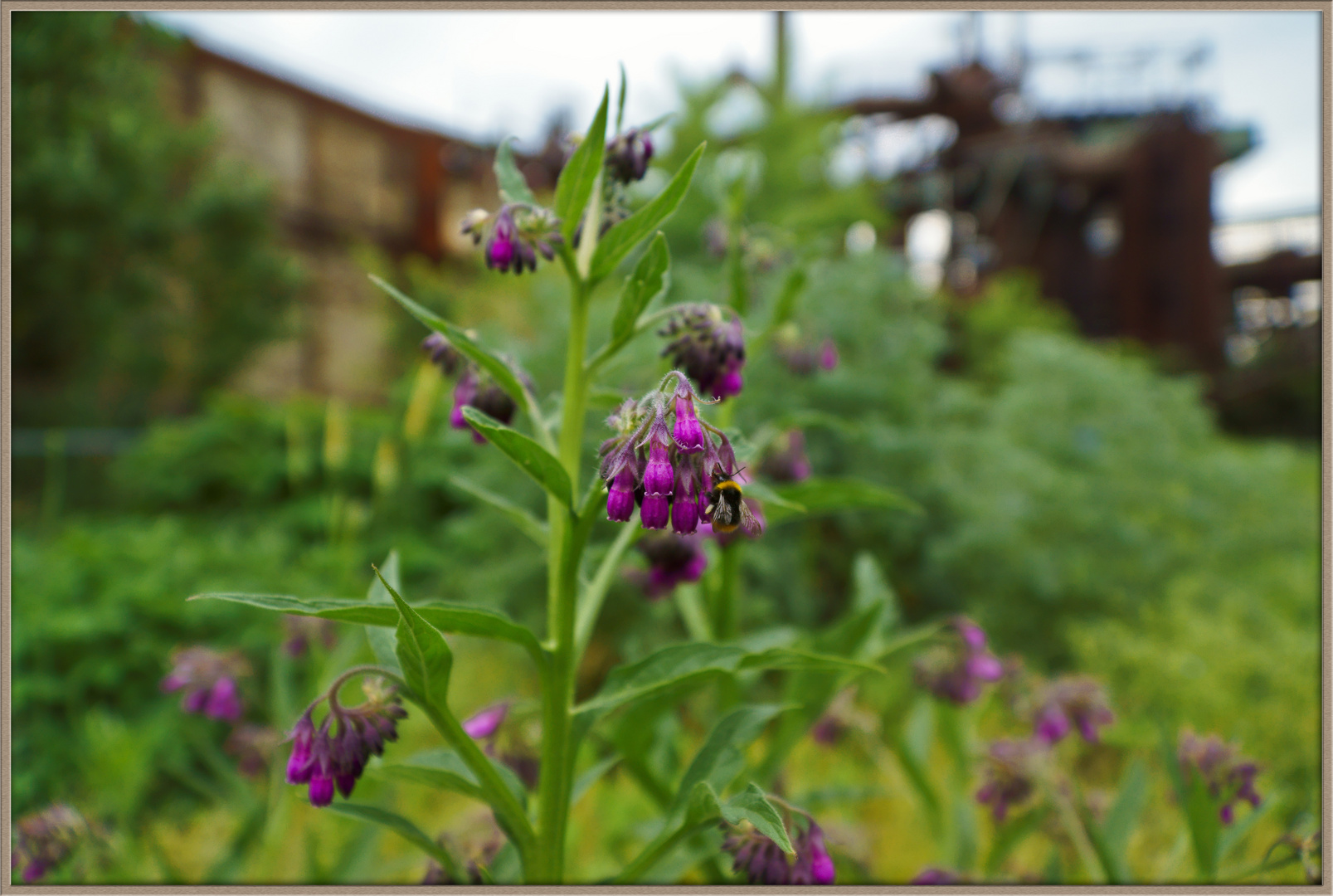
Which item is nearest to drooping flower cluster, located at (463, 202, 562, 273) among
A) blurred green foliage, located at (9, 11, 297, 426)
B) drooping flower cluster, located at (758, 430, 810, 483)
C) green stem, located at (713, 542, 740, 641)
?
green stem, located at (713, 542, 740, 641)

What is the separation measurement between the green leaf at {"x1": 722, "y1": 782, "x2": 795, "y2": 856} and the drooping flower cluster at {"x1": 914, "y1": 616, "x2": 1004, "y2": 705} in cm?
93

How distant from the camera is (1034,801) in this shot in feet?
5.08

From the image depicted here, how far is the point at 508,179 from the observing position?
100 centimetres

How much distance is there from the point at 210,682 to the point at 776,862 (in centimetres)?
130

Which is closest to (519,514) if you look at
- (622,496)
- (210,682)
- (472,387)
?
(472,387)

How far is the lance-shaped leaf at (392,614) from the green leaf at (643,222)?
43 centimetres

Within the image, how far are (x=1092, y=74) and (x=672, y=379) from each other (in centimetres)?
1464

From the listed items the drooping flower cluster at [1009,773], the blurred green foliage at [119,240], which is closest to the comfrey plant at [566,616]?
the drooping flower cluster at [1009,773]

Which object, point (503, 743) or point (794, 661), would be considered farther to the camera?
point (503, 743)

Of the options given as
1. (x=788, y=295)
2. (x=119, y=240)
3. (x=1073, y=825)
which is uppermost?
(x=119, y=240)

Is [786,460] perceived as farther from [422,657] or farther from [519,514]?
[422,657]

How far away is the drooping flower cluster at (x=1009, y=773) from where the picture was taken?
4.95ft

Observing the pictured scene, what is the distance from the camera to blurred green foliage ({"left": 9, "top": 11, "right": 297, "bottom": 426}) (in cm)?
594

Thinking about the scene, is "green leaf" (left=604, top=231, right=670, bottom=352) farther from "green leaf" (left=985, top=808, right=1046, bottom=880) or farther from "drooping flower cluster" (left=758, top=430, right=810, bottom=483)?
"green leaf" (left=985, top=808, right=1046, bottom=880)
